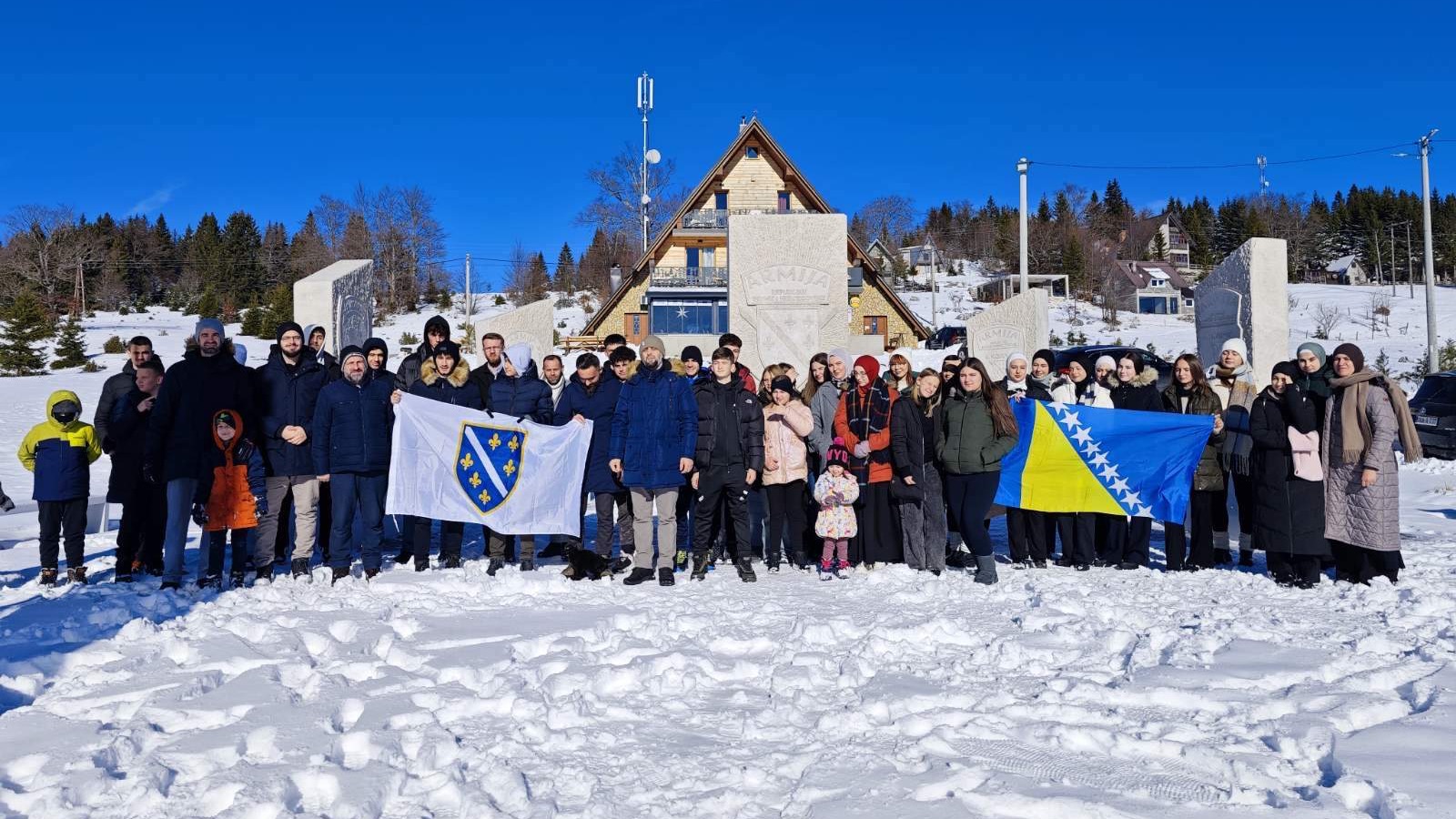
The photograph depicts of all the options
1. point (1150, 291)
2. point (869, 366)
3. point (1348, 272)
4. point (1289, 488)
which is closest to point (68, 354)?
point (869, 366)

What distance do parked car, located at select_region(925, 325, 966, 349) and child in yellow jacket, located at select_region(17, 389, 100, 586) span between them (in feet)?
111

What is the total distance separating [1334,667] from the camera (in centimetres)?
465

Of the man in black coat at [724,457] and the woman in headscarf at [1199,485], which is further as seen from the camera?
the woman in headscarf at [1199,485]

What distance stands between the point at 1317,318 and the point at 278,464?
167ft

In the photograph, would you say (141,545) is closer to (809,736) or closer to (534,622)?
(534,622)

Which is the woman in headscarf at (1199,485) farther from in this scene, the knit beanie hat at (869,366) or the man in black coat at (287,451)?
the man in black coat at (287,451)

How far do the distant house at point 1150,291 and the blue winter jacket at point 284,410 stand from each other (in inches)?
2693

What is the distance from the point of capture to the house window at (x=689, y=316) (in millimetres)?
41531

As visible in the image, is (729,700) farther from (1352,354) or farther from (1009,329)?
(1009,329)

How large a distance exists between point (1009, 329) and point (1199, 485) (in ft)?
26.3

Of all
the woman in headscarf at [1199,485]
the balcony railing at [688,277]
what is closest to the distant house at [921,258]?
the balcony railing at [688,277]

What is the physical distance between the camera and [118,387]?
7504mm

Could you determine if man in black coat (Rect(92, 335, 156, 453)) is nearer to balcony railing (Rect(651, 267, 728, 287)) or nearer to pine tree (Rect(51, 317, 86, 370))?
pine tree (Rect(51, 317, 86, 370))

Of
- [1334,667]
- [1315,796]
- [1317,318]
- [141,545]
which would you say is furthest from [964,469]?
[1317,318]
